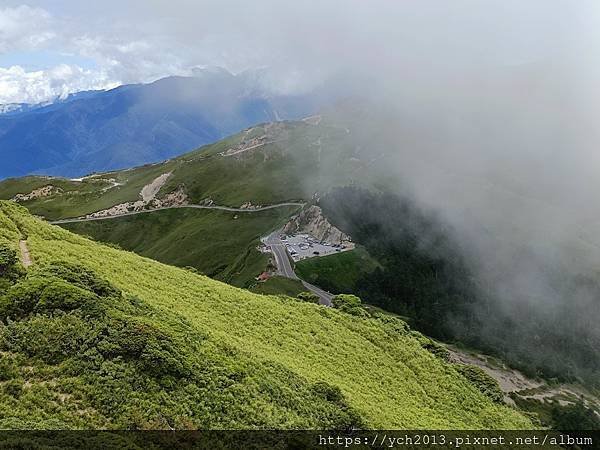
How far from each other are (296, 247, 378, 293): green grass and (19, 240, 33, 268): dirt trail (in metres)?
125

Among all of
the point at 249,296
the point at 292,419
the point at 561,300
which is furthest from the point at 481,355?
the point at 292,419

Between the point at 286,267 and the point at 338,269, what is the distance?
1933 centimetres

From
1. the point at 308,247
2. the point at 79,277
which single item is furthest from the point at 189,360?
the point at 308,247

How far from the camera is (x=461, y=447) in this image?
35719 millimetres

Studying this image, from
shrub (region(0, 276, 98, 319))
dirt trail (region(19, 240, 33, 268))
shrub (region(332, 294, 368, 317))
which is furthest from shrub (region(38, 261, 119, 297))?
shrub (region(332, 294, 368, 317))

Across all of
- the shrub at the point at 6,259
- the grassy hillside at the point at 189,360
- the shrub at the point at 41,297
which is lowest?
the grassy hillside at the point at 189,360

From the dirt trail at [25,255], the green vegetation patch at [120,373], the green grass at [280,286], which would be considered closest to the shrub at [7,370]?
the green vegetation patch at [120,373]

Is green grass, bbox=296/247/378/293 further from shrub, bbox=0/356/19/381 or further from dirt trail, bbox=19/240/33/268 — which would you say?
shrub, bbox=0/356/19/381

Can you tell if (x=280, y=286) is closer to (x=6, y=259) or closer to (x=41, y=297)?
(x=6, y=259)

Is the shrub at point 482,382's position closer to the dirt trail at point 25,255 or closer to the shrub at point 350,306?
the shrub at point 350,306

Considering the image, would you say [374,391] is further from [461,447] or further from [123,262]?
[123,262]

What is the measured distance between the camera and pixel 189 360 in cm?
2688

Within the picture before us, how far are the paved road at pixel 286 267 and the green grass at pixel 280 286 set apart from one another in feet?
20.0

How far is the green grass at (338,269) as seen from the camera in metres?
160
